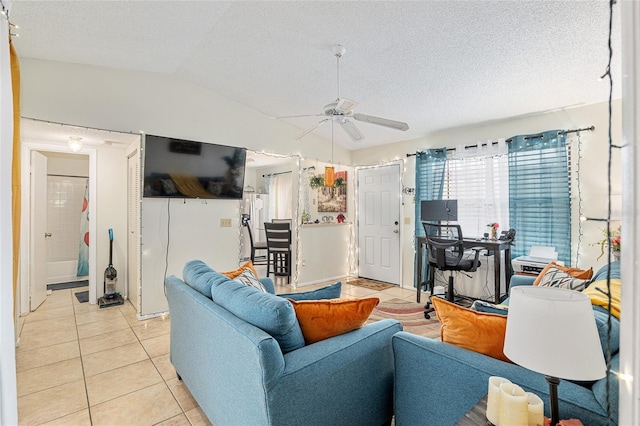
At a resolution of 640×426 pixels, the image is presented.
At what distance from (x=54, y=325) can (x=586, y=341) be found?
4539 mm

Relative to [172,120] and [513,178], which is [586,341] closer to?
[513,178]

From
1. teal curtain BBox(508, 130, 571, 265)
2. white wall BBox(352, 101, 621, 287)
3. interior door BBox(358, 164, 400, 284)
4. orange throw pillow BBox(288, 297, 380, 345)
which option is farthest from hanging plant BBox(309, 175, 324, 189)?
orange throw pillow BBox(288, 297, 380, 345)

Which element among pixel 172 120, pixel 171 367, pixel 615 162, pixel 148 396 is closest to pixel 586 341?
pixel 148 396

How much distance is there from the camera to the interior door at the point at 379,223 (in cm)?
533

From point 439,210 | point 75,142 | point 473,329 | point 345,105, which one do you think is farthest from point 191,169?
point 473,329

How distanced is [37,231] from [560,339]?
202 inches

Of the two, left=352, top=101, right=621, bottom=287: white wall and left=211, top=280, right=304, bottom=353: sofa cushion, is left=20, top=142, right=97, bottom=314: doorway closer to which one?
left=211, top=280, right=304, bottom=353: sofa cushion

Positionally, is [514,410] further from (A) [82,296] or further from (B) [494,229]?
(A) [82,296]

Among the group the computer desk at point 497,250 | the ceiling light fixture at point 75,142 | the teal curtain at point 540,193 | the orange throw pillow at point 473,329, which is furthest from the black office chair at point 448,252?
the ceiling light fixture at point 75,142

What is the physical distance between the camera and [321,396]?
138cm

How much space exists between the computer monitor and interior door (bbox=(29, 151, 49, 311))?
16.5 ft

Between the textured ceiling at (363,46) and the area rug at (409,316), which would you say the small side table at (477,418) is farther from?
the textured ceiling at (363,46)

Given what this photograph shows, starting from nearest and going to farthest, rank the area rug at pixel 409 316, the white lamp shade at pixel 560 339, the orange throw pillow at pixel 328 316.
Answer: the white lamp shade at pixel 560 339 → the orange throw pillow at pixel 328 316 → the area rug at pixel 409 316

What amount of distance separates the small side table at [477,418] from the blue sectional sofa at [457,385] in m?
0.14
